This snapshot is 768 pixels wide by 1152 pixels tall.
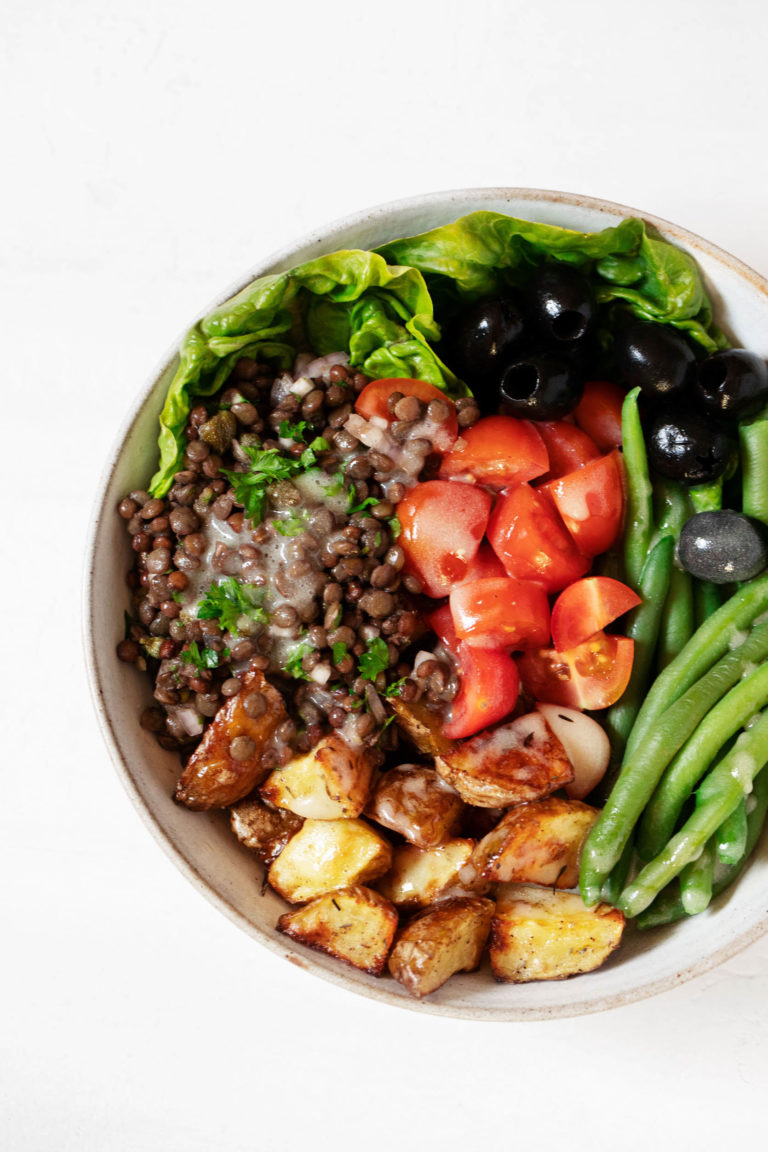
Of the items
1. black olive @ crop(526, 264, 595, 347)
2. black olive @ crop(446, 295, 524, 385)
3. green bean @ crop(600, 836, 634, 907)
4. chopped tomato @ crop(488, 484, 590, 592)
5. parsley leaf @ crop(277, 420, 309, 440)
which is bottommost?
green bean @ crop(600, 836, 634, 907)

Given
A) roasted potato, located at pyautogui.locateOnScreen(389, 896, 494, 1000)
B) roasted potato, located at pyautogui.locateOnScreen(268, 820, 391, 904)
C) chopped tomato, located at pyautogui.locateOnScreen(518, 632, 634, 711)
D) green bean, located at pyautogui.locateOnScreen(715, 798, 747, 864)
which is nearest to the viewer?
roasted potato, located at pyautogui.locateOnScreen(389, 896, 494, 1000)

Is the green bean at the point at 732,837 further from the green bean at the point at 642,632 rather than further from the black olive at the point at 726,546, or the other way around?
the black olive at the point at 726,546

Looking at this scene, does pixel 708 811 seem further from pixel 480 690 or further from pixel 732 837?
pixel 480 690

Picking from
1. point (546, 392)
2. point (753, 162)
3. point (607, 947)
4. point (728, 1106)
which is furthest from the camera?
point (753, 162)

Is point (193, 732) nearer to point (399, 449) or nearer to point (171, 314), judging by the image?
point (399, 449)

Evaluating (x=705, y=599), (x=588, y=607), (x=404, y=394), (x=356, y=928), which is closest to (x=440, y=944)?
(x=356, y=928)

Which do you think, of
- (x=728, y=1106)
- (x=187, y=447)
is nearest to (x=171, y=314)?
(x=187, y=447)

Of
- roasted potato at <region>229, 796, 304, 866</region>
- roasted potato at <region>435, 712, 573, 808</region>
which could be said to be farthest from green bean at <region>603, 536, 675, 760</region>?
roasted potato at <region>229, 796, 304, 866</region>

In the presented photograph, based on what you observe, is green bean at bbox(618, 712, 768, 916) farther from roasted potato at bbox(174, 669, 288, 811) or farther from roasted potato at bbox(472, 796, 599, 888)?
roasted potato at bbox(174, 669, 288, 811)
